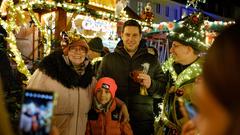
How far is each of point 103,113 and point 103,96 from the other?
20cm

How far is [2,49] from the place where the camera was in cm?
641

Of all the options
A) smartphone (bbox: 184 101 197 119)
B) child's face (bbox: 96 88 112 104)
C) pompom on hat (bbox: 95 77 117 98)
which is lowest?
child's face (bbox: 96 88 112 104)

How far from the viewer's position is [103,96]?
452 cm

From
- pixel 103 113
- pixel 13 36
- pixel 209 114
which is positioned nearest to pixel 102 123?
pixel 103 113

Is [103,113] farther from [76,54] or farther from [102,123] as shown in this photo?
[76,54]

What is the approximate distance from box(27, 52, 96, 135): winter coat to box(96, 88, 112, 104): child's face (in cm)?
15

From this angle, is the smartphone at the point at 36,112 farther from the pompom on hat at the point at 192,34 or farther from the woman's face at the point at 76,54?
the pompom on hat at the point at 192,34

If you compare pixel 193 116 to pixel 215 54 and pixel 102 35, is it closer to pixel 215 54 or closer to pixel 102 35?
pixel 215 54

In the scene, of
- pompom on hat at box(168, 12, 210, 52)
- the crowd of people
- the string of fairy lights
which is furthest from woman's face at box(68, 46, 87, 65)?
the string of fairy lights

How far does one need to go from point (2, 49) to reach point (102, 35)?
688 centimetres

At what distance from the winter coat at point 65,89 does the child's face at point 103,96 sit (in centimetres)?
15

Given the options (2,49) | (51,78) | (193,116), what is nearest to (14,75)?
(2,49)

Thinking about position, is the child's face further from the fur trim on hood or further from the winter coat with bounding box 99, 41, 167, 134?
the winter coat with bounding box 99, 41, 167, 134

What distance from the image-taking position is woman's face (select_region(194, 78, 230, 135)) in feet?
3.36
